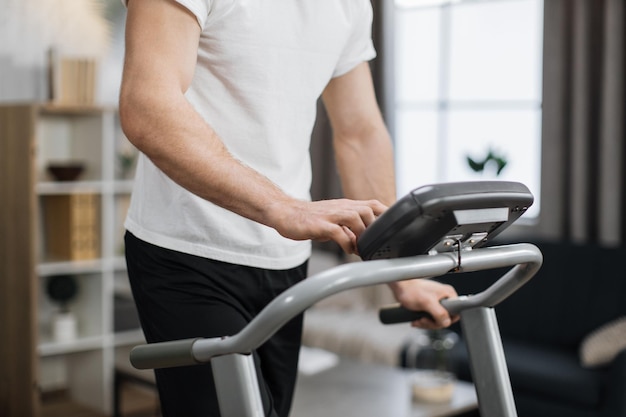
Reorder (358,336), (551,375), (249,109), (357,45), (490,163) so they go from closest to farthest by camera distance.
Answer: (249,109) → (357,45) → (551,375) → (358,336) → (490,163)

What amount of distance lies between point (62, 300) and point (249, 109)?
3.02 meters

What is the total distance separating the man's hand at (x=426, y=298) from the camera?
153cm

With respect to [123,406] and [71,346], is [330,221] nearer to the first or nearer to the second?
[71,346]

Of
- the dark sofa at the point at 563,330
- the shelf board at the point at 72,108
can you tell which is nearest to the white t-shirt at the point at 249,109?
→ the dark sofa at the point at 563,330

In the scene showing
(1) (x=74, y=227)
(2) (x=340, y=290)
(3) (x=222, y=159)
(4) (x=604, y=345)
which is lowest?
(4) (x=604, y=345)

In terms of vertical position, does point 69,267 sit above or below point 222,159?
below

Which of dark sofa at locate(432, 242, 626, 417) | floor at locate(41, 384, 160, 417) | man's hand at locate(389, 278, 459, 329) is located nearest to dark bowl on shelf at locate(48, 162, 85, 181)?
floor at locate(41, 384, 160, 417)

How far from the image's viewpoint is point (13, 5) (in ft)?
14.2

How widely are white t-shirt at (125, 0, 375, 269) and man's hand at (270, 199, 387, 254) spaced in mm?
346

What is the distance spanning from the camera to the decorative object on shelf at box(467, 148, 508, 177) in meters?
4.52

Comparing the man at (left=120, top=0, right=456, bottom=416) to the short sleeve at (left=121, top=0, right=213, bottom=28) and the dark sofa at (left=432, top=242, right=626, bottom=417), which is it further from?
the dark sofa at (left=432, top=242, right=626, bottom=417)

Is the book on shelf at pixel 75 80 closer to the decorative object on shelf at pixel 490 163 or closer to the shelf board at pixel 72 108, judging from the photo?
the shelf board at pixel 72 108

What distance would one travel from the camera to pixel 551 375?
3684 mm

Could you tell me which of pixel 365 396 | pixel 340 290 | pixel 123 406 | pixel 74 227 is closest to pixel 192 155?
pixel 340 290
